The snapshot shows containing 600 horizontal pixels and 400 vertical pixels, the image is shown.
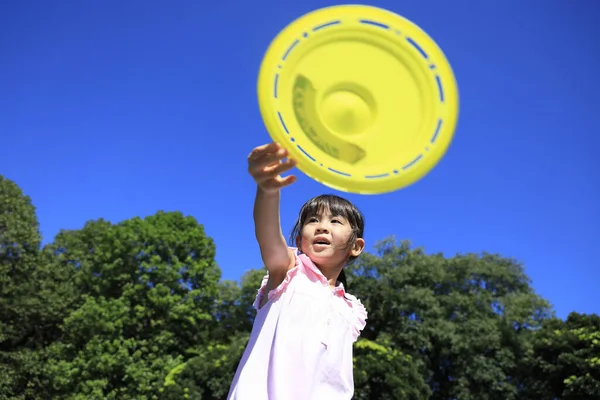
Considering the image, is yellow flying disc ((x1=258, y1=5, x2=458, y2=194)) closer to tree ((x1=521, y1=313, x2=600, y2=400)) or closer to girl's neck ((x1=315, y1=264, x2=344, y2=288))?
girl's neck ((x1=315, y1=264, x2=344, y2=288))

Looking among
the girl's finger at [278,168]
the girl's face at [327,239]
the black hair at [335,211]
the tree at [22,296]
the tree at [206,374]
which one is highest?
the tree at [22,296]

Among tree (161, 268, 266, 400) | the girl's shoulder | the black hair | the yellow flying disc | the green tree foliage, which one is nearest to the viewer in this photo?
the yellow flying disc

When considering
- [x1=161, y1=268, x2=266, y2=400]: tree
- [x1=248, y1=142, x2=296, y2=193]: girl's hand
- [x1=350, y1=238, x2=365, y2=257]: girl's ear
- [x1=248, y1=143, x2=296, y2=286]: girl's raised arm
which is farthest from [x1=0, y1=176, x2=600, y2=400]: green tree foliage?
[x1=248, y1=142, x2=296, y2=193]: girl's hand

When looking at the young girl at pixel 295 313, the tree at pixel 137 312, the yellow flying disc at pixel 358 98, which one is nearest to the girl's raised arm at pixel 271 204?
the young girl at pixel 295 313

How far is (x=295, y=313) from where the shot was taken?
8.52 ft

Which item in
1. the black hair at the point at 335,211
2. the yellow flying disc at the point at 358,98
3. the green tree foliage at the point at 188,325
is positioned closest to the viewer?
the yellow flying disc at the point at 358,98

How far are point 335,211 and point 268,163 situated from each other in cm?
89

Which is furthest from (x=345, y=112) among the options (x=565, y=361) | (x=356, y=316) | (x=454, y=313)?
(x=454, y=313)

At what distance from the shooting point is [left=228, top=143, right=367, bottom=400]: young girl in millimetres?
2412

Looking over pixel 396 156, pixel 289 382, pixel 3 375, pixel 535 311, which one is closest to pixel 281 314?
pixel 289 382

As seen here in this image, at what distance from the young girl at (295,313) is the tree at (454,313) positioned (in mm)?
23677

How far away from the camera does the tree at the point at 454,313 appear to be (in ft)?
85.6

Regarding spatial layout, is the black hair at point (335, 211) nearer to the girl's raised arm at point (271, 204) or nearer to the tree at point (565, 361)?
the girl's raised arm at point (271, 204)

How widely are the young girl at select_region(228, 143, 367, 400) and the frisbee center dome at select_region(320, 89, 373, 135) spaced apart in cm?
35
